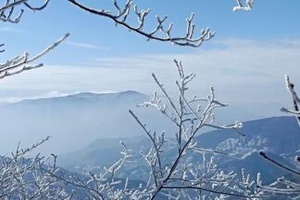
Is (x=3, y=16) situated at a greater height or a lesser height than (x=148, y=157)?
greater

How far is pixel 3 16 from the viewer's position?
2738 mm

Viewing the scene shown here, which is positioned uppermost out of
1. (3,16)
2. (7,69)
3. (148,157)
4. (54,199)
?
(3,16)

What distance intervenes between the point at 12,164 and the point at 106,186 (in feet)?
8.88

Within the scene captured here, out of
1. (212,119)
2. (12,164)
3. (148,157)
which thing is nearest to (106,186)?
(12,164)

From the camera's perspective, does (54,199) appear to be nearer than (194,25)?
No

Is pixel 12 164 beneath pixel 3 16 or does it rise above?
beneath

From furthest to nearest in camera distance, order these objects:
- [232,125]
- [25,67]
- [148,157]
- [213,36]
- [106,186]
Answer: [106,186], [148,157], [232,125], [213,36], [25,67]

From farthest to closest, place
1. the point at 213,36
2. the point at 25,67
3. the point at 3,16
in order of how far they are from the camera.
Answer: the point at 213,36 → the point at 3,16 → the point at 25,67

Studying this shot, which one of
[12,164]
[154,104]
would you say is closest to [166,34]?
[154,104]

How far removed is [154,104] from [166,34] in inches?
137

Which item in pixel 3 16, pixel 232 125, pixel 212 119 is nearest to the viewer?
pixel 3 16

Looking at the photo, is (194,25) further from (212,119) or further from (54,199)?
(54,199)

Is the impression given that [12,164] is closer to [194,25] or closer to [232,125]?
[232,125]

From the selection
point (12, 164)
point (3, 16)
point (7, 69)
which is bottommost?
point (12, 164)
